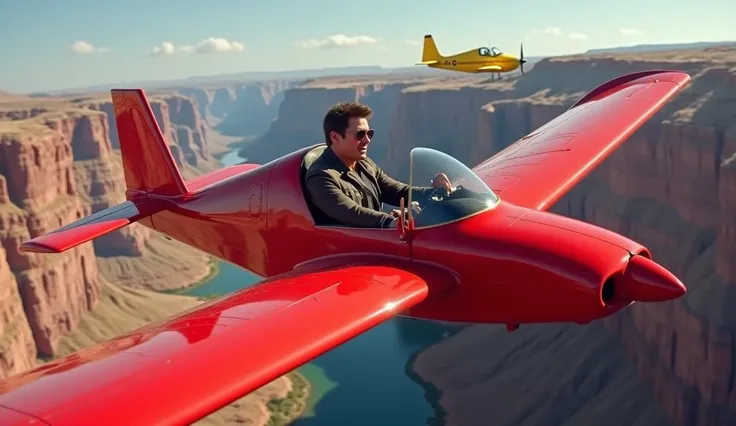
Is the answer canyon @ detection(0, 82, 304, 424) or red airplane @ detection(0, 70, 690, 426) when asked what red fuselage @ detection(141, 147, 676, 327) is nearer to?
red airplane @ detection(0, 70, 690, 426)

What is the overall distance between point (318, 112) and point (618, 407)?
148388 mm

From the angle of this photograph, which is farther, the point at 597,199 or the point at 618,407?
the point at 597,199

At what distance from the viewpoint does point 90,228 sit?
1284cm

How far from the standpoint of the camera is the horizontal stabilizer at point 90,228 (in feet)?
38.8

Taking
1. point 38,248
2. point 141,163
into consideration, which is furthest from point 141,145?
point 38,248

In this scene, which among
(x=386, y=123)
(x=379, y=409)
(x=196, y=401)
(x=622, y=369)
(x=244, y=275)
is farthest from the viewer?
(x=386, y=123)

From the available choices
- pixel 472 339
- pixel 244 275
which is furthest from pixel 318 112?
pixel 472 339

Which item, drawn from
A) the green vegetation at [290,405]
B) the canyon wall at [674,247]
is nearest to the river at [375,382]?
the green vegetation at [290,405]

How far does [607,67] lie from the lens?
76625mm

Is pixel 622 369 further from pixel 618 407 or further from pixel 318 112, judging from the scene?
pixel 318 112

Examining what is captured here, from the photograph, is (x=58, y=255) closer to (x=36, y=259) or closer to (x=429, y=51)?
(x=36, y=259)

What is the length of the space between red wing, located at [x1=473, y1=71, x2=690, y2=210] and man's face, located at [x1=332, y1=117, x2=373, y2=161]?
3.31 meters

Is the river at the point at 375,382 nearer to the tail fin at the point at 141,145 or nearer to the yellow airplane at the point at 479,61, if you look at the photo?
the yellow airplane at the point at 479,61

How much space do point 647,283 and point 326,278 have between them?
414cm
